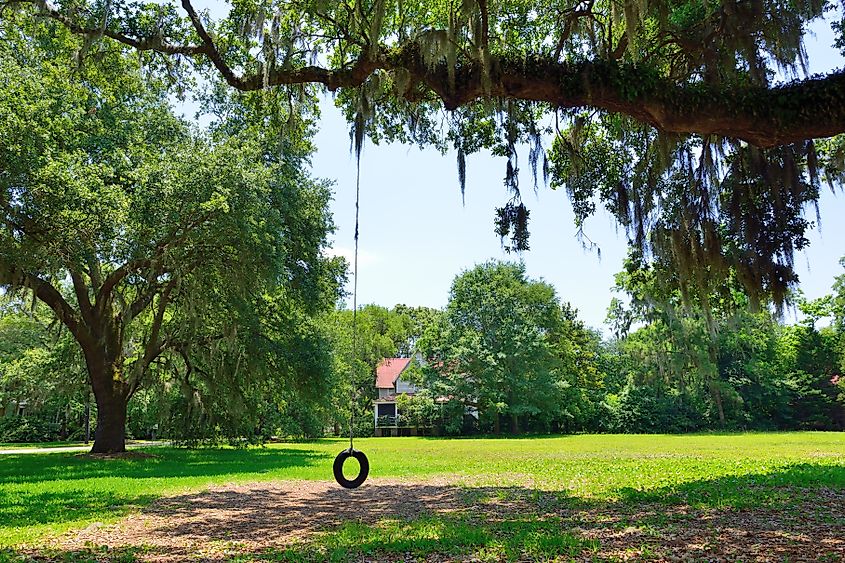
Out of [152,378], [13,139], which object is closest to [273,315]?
[152,378]

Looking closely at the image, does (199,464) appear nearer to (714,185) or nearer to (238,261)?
(238,261)

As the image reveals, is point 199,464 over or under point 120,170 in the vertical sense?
under

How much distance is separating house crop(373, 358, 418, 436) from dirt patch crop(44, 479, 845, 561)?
3558 cm

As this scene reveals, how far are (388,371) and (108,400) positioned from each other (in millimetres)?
36733

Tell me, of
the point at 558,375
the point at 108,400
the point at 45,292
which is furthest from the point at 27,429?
the point at 558,375

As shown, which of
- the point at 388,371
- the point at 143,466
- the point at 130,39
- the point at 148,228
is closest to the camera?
the point at 130,39

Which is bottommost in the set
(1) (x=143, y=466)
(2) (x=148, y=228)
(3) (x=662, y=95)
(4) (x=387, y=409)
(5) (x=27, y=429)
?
(1) (x=143, y=466)

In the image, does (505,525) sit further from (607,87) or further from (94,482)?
(94,482)

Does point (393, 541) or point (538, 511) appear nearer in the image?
point (393, 541)

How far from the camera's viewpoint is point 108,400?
16.7 meters

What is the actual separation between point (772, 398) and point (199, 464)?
3638 cm

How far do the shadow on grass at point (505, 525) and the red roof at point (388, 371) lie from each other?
40974 mm

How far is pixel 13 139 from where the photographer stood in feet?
37.8

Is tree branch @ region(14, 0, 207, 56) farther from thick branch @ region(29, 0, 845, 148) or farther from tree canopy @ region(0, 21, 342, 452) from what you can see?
thick branch @ region(29, 0, 845, 148)
